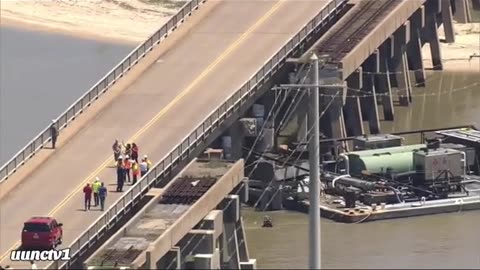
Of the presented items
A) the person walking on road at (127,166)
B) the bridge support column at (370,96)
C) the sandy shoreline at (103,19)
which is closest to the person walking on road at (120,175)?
the person walking on road at (127,166)

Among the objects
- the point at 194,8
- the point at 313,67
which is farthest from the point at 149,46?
the point at 313,67

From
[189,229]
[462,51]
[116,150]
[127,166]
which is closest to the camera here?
[189,229]

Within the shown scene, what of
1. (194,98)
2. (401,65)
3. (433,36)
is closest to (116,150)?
(194,98)

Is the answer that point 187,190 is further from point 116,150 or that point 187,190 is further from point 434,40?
point 434,40

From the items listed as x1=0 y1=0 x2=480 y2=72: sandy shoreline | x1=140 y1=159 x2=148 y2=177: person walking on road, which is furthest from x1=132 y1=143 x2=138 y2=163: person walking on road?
x1=0 y1=0 x2=480 y2=72: sandy shoreline

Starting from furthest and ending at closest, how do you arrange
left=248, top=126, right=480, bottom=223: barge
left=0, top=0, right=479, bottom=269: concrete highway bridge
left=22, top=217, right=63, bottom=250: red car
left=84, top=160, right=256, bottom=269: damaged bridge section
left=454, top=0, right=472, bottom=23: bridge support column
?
left=454, top=0, right=472, bottom=23: bridge support column
left=248, top=126, right=480, bottom=223: barge
left=0, top=0, right=479, bottom=269: concrete highway bridge
left=22, top=217, right=63, bottom=250: red car
left=84, top=160, right=256, bottom=269: damaged bridge section

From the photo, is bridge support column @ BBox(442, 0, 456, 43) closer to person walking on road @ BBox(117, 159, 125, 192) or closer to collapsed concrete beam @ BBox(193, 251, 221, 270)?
person walking on road @ BBox(117, 159, 125, 192)
